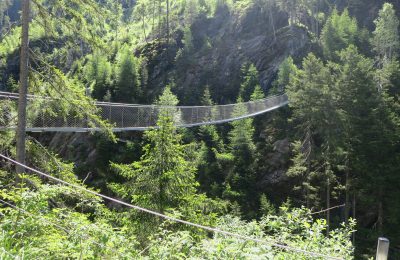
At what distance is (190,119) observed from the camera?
16.4 m

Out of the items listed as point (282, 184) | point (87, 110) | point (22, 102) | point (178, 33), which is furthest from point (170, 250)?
point (178, 33)

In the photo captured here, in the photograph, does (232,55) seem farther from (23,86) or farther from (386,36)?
(23,86)

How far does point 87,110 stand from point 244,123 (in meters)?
17.3

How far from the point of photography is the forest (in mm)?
3510

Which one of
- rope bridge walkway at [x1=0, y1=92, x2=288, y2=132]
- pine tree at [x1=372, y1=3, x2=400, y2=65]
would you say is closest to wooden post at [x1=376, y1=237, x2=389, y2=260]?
rope bridge walkway at [x1=0, y1=92, x2=288, y2=132]

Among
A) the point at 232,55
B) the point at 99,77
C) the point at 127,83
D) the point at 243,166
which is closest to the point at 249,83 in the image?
the point at 232,55

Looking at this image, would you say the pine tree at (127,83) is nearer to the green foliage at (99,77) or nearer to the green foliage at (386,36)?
the green foliage at (99,77)

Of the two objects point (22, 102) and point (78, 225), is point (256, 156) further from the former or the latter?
point (78, 225)

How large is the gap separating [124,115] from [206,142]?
1281 cm

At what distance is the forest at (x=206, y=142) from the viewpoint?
3.51 m

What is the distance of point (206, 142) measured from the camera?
79.9 ft

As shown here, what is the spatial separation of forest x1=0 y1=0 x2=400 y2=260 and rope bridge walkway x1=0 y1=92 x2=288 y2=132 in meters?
0.10

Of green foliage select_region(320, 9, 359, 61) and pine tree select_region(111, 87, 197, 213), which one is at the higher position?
green foliage select_region(320, 9, 359, 61)

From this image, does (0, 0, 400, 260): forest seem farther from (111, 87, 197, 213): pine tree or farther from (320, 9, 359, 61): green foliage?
(320, 9, 359, 61): green foliage
